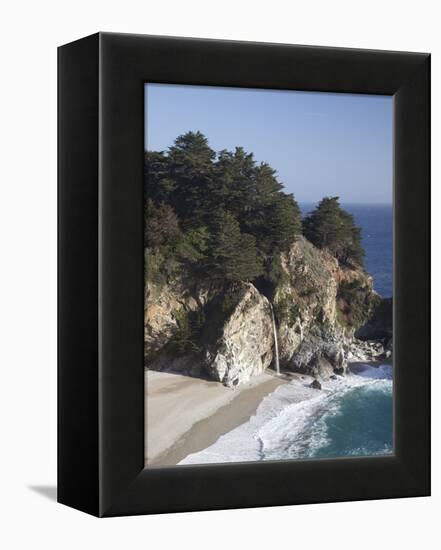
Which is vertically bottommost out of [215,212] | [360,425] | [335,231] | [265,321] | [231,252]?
[360,425]

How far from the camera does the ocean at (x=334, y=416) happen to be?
31.4 feet

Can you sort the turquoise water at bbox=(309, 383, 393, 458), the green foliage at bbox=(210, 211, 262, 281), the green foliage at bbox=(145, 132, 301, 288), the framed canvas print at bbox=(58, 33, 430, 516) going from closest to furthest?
1. the framed canvas print at bbox=(58, 33, 430, 516)
2. the green foliage at bbox=(145, 132, 301, 288)
3. the green foliage at bbox=(210, 211, 262, 281)
4. the turquoise water at bbox=(309, 383, 393, 458)

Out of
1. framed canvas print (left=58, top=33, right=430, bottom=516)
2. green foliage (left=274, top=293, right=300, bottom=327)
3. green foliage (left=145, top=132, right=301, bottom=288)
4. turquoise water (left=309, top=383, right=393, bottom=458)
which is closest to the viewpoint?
framed canvas print (left=58, top=33, right=430, bottom=516)

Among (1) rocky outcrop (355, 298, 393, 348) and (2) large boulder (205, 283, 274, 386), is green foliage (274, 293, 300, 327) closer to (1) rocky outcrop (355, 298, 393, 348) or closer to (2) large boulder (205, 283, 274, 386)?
(2) large boulder (205, 283, 274, 386)

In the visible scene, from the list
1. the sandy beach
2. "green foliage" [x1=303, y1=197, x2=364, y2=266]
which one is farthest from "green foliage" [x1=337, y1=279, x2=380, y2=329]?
the sandy beach

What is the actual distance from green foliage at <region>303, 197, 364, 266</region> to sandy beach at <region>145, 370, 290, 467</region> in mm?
1006

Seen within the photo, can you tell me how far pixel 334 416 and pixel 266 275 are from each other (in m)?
1.03

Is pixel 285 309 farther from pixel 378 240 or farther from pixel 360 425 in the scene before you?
pixel 360 425

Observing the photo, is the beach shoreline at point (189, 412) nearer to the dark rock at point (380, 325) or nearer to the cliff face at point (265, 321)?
the cliff face at point (265, 321)

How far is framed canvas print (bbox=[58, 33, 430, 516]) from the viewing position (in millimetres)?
9242

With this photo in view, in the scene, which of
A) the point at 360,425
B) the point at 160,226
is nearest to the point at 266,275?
the point at 160,226

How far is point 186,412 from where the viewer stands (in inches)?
371

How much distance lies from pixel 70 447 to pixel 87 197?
1.57 m

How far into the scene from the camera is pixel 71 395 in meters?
9.49
